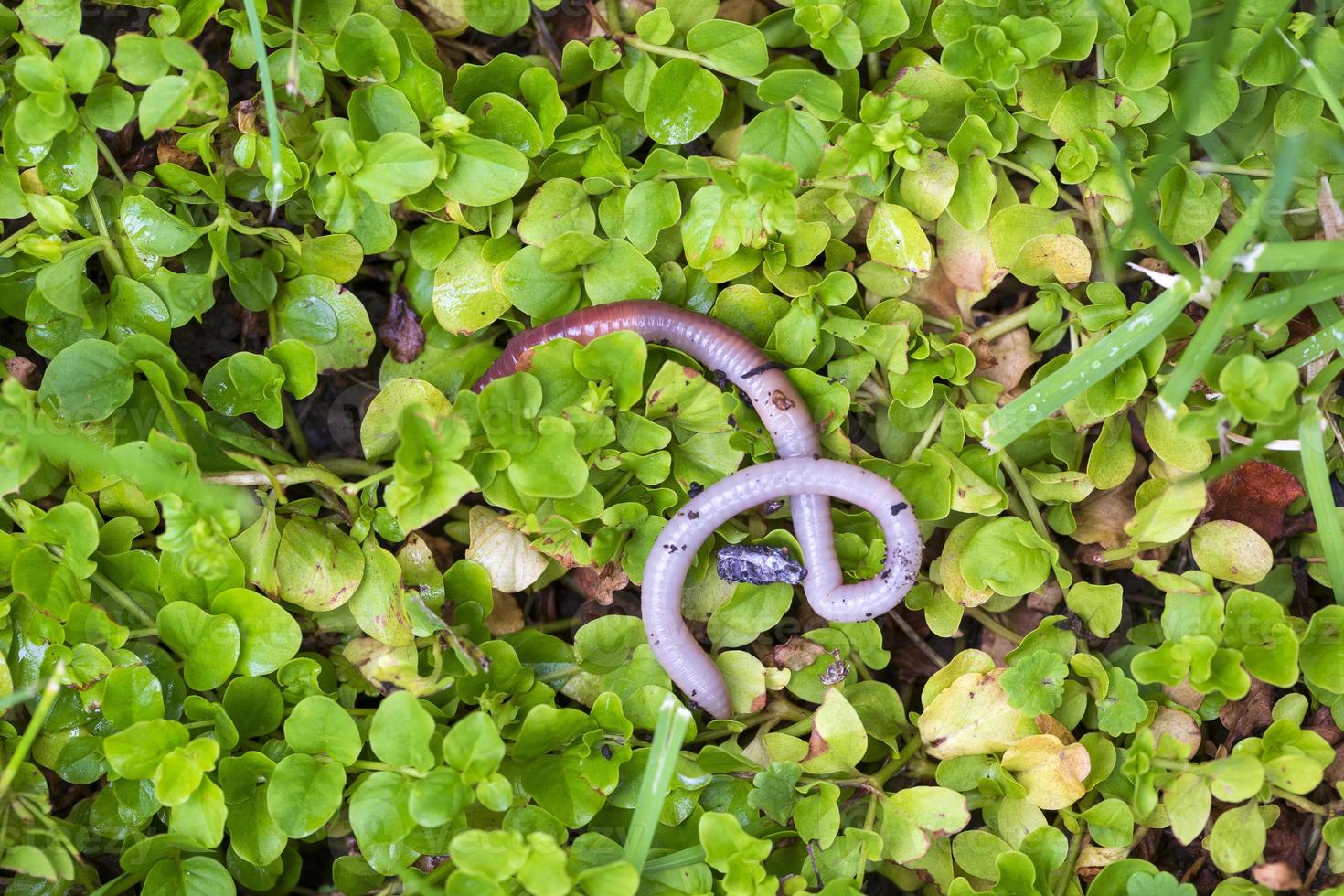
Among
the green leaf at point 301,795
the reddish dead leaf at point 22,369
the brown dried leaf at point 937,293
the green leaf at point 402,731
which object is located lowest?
the green leaf at point 301,795

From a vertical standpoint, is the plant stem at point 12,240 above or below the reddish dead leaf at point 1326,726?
above

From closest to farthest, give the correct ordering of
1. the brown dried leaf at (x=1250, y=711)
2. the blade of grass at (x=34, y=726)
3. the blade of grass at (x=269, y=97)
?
the blade of grass at (x=34, y=726), the blade of grass at (x=269, y=97), the brown dried leaf at (x=1250, y=711)

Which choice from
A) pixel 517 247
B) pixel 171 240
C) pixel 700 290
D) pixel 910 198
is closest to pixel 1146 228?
pixel 910 198

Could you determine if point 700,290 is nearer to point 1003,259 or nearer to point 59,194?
point 1003,259

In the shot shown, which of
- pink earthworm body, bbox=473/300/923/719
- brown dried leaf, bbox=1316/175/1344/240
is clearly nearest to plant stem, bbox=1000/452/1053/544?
pink earthworm body, bbox=473/300/923/719

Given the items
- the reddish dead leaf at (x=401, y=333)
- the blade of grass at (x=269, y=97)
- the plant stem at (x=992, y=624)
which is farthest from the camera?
the reddish dead leaf at (x=401, y=333)

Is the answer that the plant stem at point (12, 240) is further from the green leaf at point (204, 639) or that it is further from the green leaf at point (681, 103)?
the green leaf at point (681, 103)

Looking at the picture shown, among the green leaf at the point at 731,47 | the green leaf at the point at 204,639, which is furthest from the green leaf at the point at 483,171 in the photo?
the green leaf at the point at 204,639
